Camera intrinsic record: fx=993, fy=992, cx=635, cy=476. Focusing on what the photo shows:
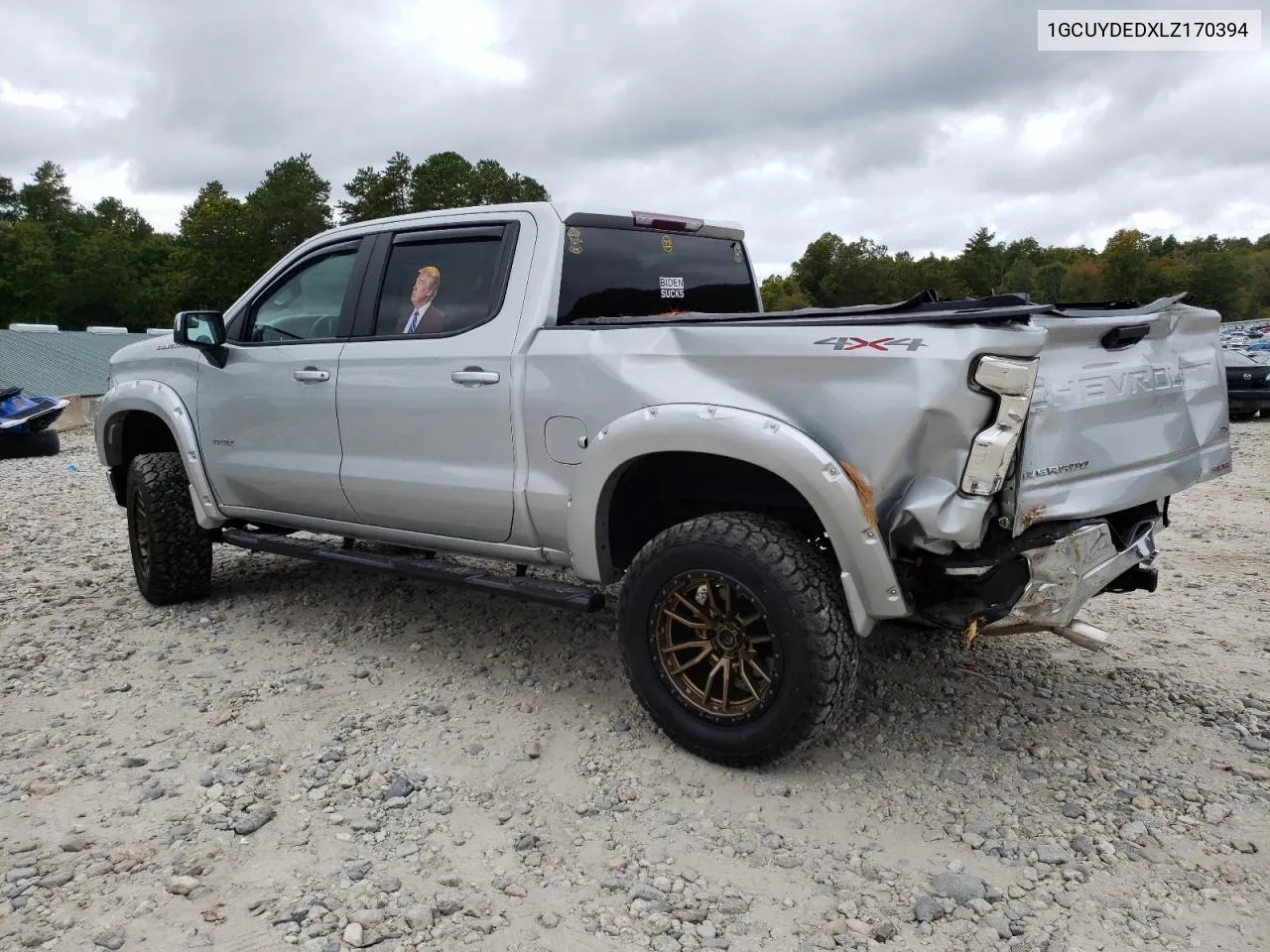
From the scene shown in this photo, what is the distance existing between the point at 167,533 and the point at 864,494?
4.00 m

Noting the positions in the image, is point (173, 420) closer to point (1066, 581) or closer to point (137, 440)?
point (137, 440)

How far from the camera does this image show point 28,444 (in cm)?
1315

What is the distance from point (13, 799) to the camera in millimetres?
3391

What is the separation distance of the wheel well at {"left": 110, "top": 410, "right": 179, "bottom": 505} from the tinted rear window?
3.03 meters

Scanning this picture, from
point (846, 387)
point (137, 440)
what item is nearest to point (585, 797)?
point (846, 387)

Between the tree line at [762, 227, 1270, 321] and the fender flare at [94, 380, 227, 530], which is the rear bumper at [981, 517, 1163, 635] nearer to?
the fender flare at [94, 380, 227, 530]

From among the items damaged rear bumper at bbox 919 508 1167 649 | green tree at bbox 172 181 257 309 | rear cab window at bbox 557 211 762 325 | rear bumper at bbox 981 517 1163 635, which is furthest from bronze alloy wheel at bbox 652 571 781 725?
green tree at bbox 172 181 257 309

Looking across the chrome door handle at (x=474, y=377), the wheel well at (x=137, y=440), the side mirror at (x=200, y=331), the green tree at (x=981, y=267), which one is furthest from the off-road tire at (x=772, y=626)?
the green tree at (x=981, y=267)

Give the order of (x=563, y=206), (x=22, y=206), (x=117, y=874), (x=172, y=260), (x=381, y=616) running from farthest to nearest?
(x=22, y=206)
(x=172, y=260)
(x=381, y=616)
(x=563, y=206)
(x=117, y=874)

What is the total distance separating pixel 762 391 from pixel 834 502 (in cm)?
45

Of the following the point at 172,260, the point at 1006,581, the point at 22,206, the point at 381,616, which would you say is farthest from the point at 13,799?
the point at 22,206

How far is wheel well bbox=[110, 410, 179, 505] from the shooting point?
578 cm

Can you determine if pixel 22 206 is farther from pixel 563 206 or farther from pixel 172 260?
pixel 563 206

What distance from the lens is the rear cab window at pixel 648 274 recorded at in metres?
4.02
